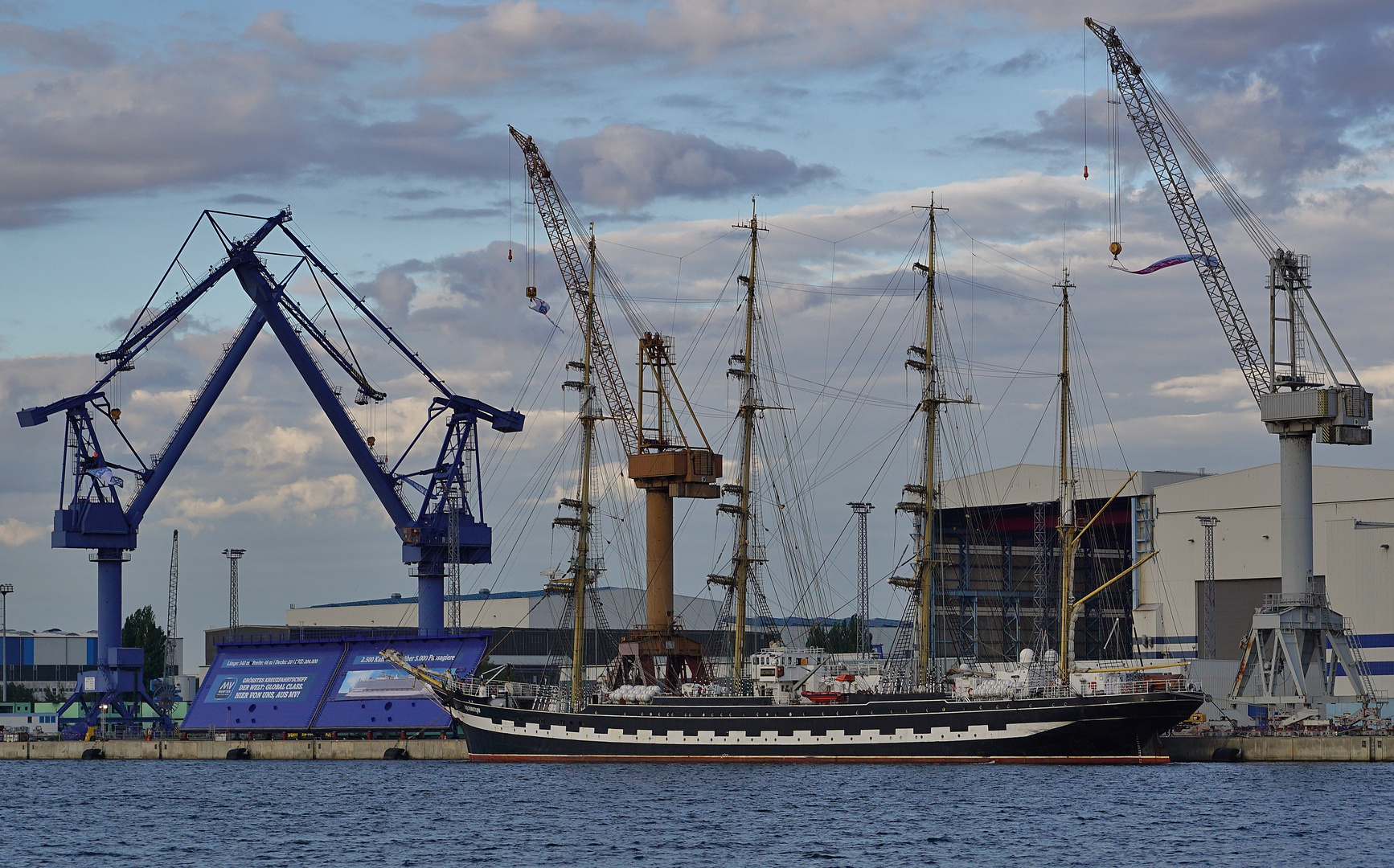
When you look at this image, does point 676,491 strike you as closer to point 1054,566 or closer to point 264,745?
point 264,745

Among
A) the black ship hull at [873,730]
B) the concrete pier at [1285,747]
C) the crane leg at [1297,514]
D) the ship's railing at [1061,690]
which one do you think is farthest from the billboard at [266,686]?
the crane leg at [1297,514]

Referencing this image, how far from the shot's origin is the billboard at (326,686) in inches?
3844

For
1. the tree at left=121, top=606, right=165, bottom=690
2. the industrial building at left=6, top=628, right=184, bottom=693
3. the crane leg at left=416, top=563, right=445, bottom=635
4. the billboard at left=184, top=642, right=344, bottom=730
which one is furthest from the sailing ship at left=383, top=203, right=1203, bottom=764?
the industrial building at left=6, top=628, right=184, bottom=693

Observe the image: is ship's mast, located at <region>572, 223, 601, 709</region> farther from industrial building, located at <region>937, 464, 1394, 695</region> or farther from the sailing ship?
industrial building, located at <region>937, 464, 1394, 695</region>

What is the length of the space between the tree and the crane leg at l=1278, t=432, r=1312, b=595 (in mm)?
94462

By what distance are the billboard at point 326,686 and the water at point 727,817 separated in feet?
46.1

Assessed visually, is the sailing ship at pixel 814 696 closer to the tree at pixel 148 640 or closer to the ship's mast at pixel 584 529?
the ship's mast at pixel 584 529

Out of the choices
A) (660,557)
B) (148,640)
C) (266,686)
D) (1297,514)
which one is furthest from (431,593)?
(1297,514)

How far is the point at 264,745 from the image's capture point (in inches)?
3895

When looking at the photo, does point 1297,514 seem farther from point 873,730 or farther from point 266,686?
point 266,686

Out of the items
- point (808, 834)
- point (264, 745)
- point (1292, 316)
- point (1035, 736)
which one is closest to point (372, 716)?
point (264, 745)

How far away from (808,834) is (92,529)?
6854 cm

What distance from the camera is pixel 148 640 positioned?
471 ft

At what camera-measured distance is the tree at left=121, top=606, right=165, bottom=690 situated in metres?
143
